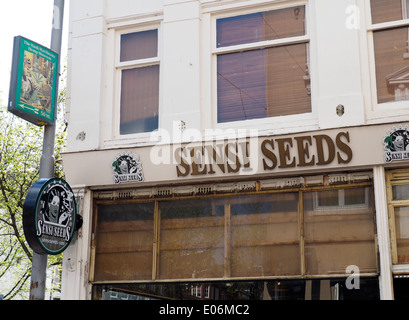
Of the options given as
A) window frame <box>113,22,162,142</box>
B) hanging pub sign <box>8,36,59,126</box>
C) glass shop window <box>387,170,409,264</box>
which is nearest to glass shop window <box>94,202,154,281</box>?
window frame <box>113,22,162,142</box>

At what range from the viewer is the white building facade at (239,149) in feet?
30.9

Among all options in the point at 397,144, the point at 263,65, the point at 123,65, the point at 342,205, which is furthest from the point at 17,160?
the point at 397,144

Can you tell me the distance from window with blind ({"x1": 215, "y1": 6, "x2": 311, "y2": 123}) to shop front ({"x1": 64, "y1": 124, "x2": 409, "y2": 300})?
74 centimetres

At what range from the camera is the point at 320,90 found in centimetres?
990

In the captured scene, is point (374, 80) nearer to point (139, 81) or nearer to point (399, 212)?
point (399, 212)

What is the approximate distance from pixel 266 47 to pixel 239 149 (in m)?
2.02

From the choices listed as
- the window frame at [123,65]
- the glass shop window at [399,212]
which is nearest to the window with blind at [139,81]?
the window frame at [123,65]

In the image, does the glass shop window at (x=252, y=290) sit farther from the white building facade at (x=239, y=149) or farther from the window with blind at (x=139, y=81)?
the window with blind at (x=139, y=81)

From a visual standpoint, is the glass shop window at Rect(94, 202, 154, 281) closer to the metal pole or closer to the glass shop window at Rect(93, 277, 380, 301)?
the glass shop window at Rect(93, 277, 380, 301)

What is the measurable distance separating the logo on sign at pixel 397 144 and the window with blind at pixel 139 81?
4.23 metres

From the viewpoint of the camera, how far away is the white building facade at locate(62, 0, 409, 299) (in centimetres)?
941

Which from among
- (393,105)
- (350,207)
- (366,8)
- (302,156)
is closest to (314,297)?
(350,207)

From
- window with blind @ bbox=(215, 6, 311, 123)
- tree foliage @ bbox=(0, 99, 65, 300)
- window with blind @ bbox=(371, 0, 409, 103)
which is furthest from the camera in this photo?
tree foliage @ bbox=(0, 99, 65, 300)

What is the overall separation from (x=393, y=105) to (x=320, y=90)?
119cm
